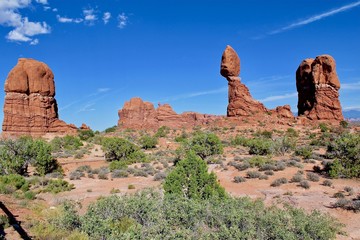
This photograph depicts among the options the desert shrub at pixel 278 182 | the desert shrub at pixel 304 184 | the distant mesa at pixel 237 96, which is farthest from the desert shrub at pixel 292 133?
the desert shrub at pixel 304 184

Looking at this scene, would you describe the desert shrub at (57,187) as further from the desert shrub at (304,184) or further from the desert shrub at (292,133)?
the desert shrub at (292,133)

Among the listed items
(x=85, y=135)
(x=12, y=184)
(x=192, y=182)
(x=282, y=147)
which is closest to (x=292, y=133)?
(x=282, y=147)

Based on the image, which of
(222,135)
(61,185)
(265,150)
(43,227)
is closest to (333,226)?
(43,227)

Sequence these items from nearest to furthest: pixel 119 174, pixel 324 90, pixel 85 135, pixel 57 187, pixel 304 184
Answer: pixel 304 184
pixel 57 187
pixel 119 174
pixel 324 90
pixel 85 135

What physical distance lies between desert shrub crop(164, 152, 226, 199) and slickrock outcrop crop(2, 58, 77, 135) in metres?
44.4

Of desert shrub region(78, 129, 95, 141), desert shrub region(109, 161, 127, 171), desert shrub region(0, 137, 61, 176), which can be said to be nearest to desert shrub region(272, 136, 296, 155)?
desert shrub region(109, 161, 127, 171)

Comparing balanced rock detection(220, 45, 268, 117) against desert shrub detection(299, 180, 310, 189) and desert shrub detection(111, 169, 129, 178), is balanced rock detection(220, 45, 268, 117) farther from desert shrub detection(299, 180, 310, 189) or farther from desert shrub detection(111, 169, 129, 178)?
desert shrub detection(299, 180, 310, 189)

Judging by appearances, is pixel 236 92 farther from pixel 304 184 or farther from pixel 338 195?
pixel 338 195

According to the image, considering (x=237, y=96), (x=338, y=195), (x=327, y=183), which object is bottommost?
(x=338, y=195)

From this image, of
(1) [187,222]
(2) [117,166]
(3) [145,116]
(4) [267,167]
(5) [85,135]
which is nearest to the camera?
(1) [187,222]

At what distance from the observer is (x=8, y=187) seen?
50.5 feet

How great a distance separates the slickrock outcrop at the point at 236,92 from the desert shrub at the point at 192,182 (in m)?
46.4

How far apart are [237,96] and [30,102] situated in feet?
124

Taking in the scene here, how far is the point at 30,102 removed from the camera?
50594mm
